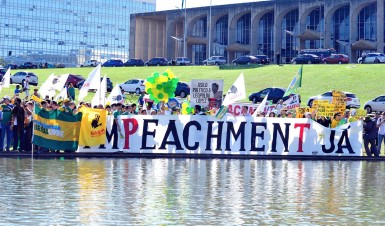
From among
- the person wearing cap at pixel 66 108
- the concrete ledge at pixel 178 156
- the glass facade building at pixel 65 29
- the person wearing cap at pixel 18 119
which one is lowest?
the concrete ledge at pixel 178 156

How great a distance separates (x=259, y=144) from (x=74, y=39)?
148215 millimetres

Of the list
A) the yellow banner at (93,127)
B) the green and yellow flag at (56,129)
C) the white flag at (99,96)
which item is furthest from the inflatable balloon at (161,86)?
the green and yellow flag at (56,129)

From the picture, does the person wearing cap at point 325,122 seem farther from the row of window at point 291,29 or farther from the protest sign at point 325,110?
the row of window at point 291,29

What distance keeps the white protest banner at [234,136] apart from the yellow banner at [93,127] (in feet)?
1.03

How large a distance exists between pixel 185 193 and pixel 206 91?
50.0ft

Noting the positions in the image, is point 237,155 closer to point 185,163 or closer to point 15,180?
point 185,163

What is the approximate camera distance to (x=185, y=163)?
26078 millimetres

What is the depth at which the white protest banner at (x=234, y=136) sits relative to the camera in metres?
29.0

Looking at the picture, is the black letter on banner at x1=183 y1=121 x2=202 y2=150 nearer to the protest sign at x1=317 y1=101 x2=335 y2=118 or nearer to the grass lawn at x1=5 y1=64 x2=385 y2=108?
the protest sign at x1=317 y1=101 x2=335 y2=118

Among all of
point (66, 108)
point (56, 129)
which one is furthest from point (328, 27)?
point (56, 129)

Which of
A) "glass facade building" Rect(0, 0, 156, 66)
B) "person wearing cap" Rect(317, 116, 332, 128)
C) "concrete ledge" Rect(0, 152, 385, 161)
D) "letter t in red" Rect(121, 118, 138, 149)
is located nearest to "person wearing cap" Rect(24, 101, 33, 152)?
"concrete ledge" Rect(0, 152, 385, 161)

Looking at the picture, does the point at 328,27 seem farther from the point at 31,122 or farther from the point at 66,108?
the point at 31,122

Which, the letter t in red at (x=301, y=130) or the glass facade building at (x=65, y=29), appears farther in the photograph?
the glass facade building at (x=65, y=29)

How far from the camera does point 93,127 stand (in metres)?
28.6
